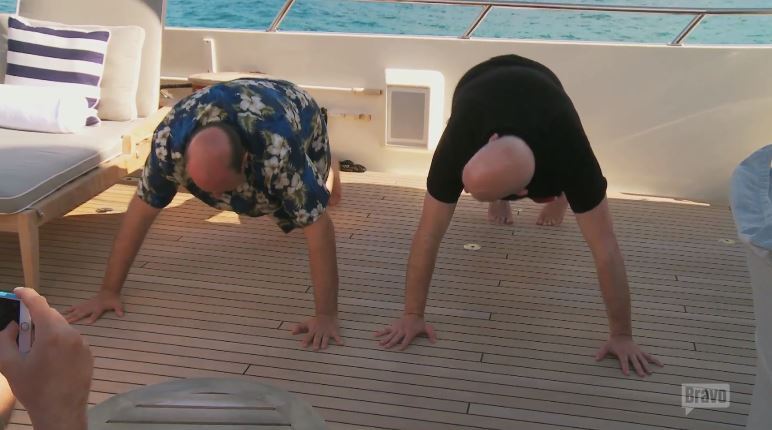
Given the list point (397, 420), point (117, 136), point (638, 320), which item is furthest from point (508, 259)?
point (117, 136)

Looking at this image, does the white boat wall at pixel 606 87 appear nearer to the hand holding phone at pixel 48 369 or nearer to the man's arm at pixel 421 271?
the man's arm at pixel 421 271

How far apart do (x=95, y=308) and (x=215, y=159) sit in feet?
3.28

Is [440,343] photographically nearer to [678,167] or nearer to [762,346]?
[762,346]

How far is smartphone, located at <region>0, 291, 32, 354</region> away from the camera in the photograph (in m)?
0.96

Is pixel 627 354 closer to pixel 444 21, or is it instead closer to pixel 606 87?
pixel 606 87

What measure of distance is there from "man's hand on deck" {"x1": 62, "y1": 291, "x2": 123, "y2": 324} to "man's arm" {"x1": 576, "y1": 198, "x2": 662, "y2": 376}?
5.49ft

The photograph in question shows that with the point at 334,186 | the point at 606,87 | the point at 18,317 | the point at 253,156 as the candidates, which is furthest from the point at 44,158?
the point at 606,87

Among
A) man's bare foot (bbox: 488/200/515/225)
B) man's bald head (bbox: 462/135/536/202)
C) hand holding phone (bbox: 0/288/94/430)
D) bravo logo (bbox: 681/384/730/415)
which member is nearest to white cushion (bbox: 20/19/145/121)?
man's bare foot (bbox: 488/200/515/225)

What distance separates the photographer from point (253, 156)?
2.40m

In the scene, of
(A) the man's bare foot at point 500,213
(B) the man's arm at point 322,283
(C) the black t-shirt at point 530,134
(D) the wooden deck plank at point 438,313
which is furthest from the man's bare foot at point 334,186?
(C) the black t-shirt at point 530,134

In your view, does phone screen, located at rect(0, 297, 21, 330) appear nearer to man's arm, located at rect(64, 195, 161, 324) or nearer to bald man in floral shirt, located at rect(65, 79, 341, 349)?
bald man in floral shirt, located at rect(65, 79, 341, 349)

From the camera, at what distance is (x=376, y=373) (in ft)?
8.36

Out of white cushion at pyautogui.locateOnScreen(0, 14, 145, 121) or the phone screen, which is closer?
the phone screen

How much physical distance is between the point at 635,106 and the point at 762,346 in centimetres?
302
